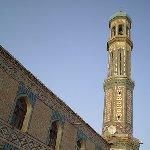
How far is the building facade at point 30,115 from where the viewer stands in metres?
10.6

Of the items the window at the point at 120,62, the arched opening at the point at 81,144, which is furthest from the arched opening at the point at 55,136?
the window at the point at 120,62

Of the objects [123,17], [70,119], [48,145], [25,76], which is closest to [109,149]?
[70,119]

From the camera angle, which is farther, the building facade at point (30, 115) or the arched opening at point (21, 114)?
the arched opening at point (21, 114)

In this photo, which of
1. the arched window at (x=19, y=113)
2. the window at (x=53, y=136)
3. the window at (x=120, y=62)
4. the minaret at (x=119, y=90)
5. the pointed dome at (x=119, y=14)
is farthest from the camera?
the pointed dome at (x=119, y=14)

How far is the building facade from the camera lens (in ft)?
34.7

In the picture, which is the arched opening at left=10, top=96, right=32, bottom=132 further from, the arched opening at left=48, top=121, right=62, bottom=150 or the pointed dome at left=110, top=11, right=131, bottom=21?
the pointed dome at left=110, top=11, right=131, bottom=21

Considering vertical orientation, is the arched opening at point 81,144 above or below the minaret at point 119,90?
below

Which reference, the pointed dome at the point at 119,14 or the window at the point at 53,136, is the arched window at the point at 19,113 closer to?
the window at the point at 53,136

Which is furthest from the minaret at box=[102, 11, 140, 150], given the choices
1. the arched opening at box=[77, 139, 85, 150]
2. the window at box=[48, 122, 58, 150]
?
the window at box=[48, 122, 58, 150]

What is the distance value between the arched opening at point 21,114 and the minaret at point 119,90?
9.54 meters

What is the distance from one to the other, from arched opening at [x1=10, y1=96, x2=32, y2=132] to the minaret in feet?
31.3

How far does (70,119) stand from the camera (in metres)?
14.8

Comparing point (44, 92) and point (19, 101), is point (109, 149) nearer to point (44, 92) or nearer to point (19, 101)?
point (44, 92)

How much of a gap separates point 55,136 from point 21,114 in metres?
2.67
